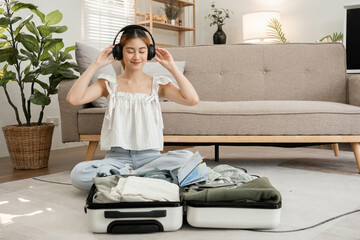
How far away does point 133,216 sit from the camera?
1.07 m

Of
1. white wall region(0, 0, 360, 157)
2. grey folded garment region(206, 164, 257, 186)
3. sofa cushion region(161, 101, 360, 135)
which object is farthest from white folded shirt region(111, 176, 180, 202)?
white wall region(0, 0, 360, 157)

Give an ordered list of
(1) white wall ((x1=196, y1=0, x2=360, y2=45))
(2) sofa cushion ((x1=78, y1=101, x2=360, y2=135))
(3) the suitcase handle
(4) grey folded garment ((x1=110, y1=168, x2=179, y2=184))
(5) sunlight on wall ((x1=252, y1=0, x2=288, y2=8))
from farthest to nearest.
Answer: (5) sunlight on wall ((x1=252, y1=0, x2=288, y2=8)) → (1) white wall ((x1=196, y1=0, x2=360, y2=45)) → (2) sofa cushion ((x1=78, y1=101, x2=360, y2=135)) → (4) grey folded garment ((x1=110, y1=168, x2=179, y2=184)) → (3) the suitcase handle

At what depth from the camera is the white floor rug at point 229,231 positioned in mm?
1074

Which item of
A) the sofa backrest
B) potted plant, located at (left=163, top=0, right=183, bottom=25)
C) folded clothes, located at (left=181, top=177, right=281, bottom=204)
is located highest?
potted plant, located at (left=163, top=0, right=183, bottom=25)

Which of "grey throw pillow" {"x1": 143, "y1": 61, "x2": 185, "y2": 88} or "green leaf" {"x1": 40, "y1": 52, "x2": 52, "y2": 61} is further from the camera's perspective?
"grey throw pillow" {"x1": 143, "y1": 61, "x2": 185, "y2": 88}

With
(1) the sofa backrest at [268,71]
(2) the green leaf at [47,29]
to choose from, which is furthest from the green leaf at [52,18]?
(1) the sofa backrest at [268,71]

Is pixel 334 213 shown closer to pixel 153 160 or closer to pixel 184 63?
pixel 153 160

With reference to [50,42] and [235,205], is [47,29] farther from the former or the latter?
[235,205]

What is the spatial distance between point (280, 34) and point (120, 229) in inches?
130

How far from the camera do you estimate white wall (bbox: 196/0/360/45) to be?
3764 millimetres

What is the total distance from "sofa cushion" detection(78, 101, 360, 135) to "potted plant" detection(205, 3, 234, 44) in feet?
8.04

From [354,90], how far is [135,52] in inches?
58.5

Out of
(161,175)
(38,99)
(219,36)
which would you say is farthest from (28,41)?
(219,36)

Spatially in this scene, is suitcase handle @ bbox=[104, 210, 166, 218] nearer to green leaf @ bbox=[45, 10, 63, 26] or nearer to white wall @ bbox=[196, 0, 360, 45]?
green leaf @ bbox=[45, 10, 63, 26]
